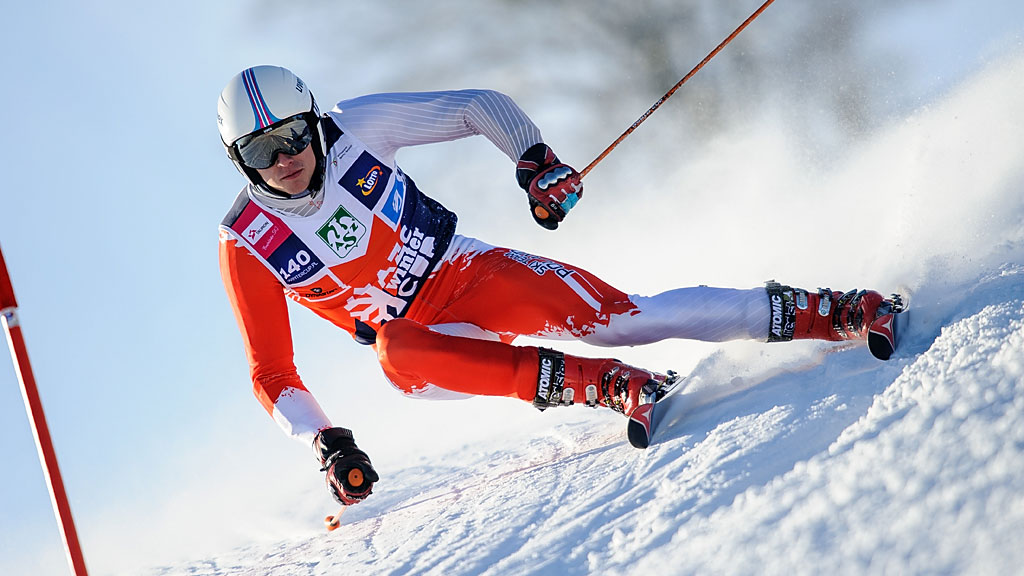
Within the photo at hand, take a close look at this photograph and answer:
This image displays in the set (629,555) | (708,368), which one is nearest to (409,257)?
(708,368)

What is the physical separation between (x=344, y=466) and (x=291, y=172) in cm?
98

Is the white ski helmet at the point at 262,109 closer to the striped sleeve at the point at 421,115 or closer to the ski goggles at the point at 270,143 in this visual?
the ski goggles at the point at 270,143

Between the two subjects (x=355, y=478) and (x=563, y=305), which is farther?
(x=563, y=305)

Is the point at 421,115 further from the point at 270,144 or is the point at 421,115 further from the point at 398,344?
the point at 398,344

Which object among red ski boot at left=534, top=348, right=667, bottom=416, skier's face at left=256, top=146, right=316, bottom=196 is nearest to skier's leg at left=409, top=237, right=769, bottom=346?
red ski boot at left=534, top=348, right=667, bottom=416

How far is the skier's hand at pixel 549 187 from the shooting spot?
2.93m

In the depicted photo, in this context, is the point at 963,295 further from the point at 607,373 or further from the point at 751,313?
the point at 607,373

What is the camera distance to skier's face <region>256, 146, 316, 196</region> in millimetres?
2959

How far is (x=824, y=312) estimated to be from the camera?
2.79 meters

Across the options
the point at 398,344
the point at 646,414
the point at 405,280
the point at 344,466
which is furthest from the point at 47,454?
the point at 646,414

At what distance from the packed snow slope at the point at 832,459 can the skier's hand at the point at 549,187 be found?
72cm

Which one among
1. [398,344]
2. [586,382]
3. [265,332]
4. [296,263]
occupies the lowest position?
[586,382]

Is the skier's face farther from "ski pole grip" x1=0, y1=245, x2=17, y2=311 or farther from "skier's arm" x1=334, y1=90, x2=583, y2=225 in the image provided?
"ski pole grip" x1=0, y1=245, x2=17, y2=311

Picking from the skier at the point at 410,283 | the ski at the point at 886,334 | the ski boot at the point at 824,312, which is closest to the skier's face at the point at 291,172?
the skier at the point at 410,283
